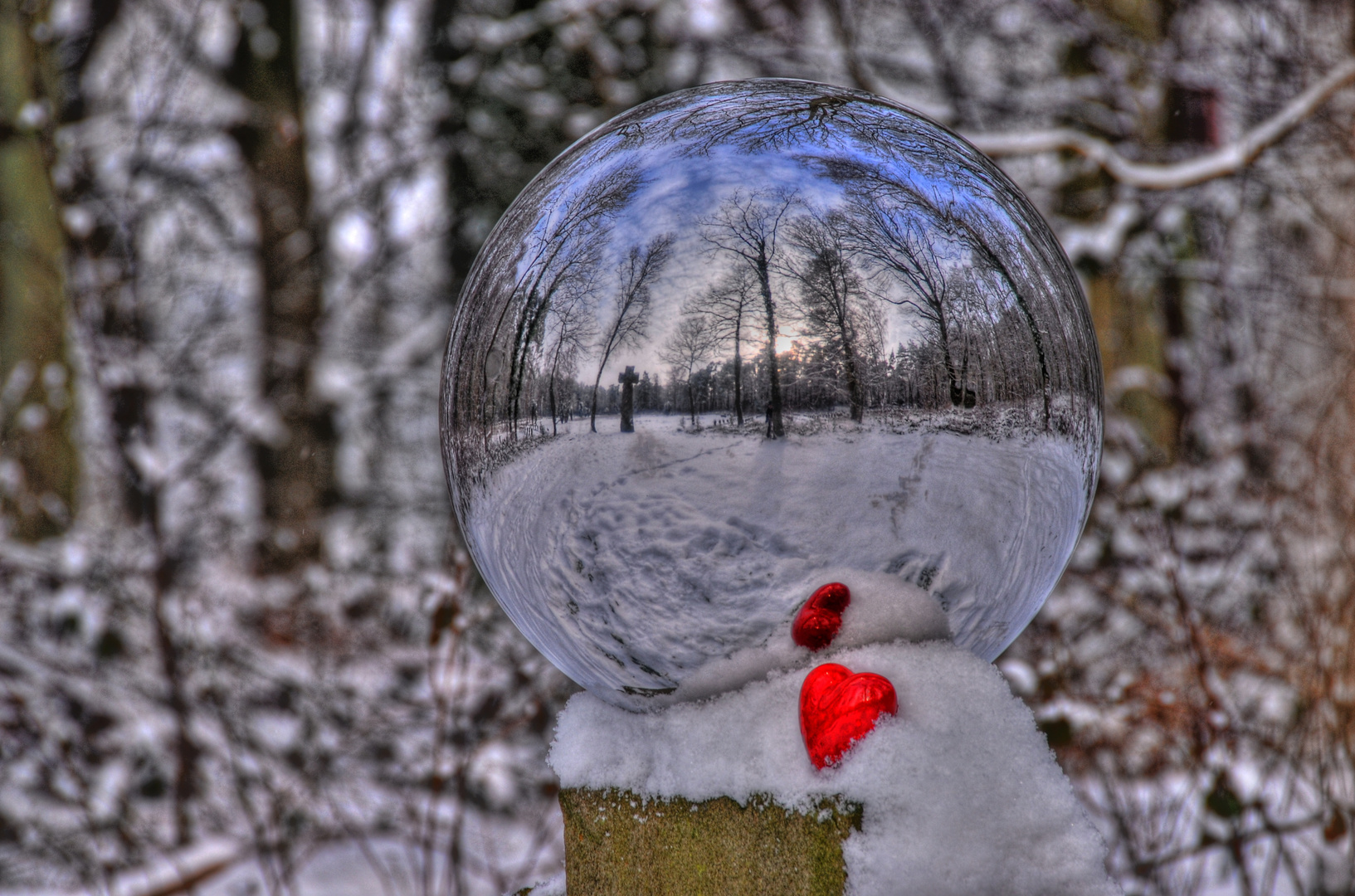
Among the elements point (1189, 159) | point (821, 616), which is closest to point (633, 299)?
point (821, 616)

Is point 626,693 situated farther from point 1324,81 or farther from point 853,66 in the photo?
point 1324,81

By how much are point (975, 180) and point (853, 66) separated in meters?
→ 2.89

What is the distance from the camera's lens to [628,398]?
1.11m

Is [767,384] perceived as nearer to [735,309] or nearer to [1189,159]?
[735,309]

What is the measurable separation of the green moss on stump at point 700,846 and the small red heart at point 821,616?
0.20 m

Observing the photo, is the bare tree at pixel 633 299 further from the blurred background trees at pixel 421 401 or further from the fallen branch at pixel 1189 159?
the fallen branch at pixel 1189 159

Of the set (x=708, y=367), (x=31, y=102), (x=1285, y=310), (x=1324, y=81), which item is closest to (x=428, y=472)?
(x=31, y=102)

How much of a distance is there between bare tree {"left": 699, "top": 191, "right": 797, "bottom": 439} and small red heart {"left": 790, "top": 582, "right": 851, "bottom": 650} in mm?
220

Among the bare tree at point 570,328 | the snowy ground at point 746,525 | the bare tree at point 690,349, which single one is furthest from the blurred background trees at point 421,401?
the bare tree at point 690,349

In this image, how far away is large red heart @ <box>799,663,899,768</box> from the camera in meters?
1.05

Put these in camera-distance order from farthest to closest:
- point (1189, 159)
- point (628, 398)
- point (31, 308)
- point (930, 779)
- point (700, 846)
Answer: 1. point (31, 308)
2. point (1189, 159)
3. point (700, 846)
4. point (628, 398)
5. point (930, 779)

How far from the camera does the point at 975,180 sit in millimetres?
1235

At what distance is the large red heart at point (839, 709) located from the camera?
1.05 metres

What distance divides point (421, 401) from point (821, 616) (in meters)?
2.87
